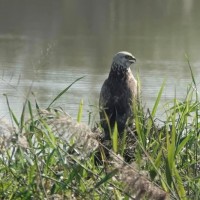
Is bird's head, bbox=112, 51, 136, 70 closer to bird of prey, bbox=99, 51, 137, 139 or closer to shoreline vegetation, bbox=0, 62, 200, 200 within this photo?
bird of prey, bbox=99, 51, 137, 139

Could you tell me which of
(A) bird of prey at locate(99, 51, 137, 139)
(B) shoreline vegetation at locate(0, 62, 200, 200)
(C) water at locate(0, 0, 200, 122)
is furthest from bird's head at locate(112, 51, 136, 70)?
(B) shoreline vegetation at locate(0, 62, 200, 200)

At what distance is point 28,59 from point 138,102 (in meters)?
6.81

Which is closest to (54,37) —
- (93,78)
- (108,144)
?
(93,78)

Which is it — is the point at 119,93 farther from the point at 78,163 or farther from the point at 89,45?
the point at 89,45

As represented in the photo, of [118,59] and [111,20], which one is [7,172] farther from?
[111,20]

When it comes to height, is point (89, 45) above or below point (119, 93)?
above

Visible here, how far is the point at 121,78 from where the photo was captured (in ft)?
18.3

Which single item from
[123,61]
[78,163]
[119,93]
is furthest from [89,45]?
[78,163]

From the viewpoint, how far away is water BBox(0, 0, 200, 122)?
25.8 ft

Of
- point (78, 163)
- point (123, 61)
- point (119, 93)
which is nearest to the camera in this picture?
point (78, 163)

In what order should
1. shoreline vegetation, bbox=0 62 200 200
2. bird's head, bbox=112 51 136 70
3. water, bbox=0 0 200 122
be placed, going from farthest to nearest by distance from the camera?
water, bbox=0 0 200 122, bird's head, bbox=112 51 136 70, shoreline vegetation, bbox=0 62 200 200

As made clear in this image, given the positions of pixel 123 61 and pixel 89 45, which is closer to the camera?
pixel 123 61

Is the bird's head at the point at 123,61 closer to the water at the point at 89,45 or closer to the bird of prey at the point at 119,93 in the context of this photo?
the bird of prey at the point at 119,93

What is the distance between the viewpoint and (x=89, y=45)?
12367 millimetres
